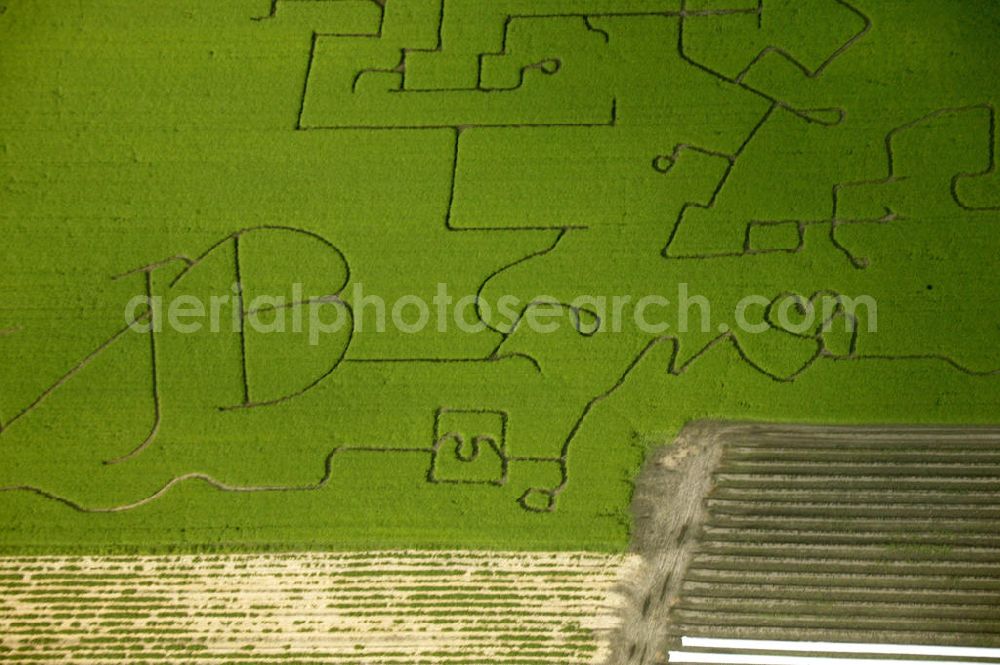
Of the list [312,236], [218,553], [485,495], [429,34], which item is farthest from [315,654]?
[429,34]

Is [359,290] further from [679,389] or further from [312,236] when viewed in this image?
[679,389]

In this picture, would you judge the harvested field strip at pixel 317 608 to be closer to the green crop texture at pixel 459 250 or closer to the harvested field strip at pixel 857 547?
the green crop texture at pixel 459 250

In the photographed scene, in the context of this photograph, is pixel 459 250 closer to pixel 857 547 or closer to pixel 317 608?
pixel 317 608

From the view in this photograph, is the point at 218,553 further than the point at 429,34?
No

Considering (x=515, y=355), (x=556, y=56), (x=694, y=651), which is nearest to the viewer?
(x=694, y=651)

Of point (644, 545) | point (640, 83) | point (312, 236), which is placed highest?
point (640, 83)

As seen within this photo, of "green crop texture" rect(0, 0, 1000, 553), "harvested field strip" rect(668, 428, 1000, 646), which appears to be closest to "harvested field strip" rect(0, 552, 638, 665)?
"green crop texture" rect(0, 0, 1000, 553)

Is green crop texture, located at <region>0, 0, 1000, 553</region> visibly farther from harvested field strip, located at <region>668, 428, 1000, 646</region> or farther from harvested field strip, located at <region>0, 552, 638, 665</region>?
harvested field strip, located at <region>668, 428, 1000, 646</region>
